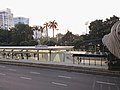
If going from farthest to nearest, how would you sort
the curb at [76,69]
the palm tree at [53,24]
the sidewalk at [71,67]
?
the palm tree at [53,24] → the sidewalk at [71,67] → the curb at [76,69]

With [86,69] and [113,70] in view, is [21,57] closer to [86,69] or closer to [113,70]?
[86,69]

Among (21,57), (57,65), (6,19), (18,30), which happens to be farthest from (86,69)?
(6,19)

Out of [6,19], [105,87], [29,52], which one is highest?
[6,19]

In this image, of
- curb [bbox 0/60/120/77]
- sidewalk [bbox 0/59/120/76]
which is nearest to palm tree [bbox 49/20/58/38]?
sidewalk [bbox 0/59/120/76]

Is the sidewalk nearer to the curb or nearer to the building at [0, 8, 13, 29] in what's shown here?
the curb

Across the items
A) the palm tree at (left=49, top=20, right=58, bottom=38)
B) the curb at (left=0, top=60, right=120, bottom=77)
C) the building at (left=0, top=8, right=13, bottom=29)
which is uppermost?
the building at (left=0, top=8, right=13, bottom=29)

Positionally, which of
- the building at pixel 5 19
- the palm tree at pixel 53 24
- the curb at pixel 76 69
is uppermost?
the building at pixel 5 19

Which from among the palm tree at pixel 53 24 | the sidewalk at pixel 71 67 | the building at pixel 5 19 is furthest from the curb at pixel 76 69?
the building at pixel 5 19

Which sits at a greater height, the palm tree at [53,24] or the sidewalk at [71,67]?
the palm tree at [53,24]

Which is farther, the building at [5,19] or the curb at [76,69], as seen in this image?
the building at [5,19]

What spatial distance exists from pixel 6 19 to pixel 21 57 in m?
119

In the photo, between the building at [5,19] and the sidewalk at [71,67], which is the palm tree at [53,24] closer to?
the building at [5,19]

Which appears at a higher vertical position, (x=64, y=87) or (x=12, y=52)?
(x=12, y=52)

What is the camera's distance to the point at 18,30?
249ft
